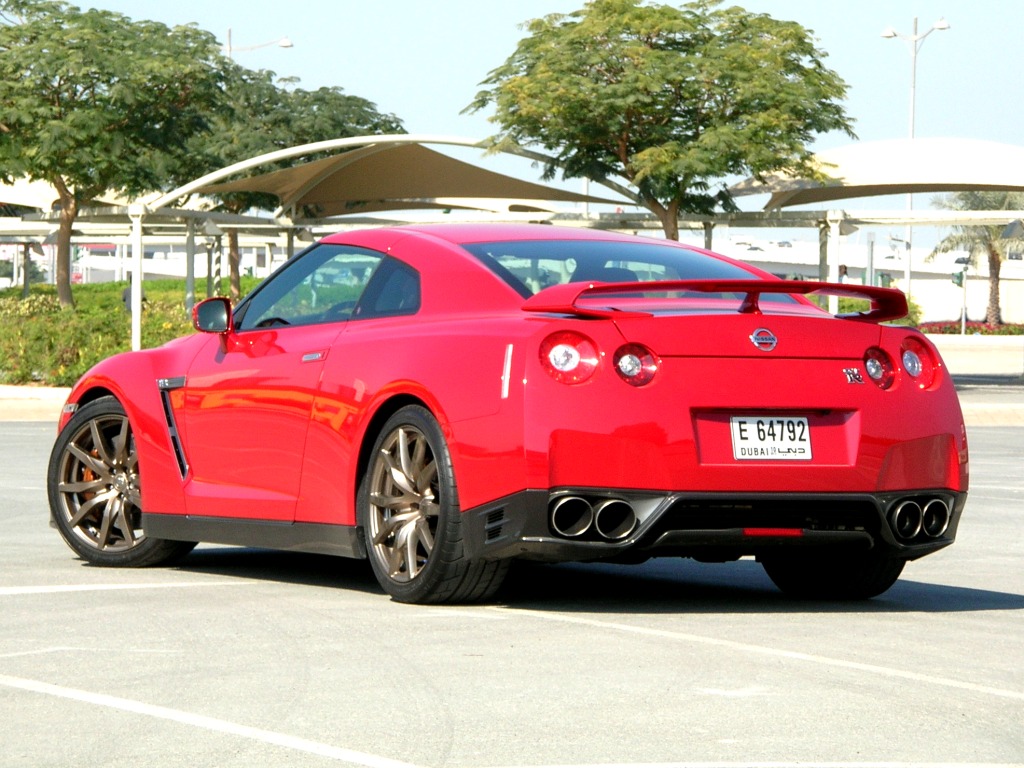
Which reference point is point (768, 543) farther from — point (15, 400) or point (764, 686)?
point (15, 400)

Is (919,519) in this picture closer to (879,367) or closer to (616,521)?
(879,367)

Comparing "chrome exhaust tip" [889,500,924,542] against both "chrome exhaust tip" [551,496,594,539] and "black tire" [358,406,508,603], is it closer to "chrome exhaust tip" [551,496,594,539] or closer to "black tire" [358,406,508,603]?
"chrome exhaust tip" [551,496,594,539]

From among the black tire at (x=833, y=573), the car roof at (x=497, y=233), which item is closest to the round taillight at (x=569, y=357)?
the car roof at (x=497, y=233)

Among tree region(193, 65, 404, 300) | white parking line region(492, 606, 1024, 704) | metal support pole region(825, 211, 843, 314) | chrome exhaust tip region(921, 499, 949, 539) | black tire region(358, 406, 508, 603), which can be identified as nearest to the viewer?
white parking line region(492, 606, 1024, 704)

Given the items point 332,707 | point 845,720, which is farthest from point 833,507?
point 332,707

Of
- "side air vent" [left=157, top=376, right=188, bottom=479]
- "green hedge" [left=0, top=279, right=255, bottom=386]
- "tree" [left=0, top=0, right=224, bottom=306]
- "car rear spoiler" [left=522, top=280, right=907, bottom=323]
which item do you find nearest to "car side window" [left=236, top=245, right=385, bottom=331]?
"side air vent" [left=157, top=376, right=188, bottom=479]

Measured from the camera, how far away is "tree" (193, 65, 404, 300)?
49125mm

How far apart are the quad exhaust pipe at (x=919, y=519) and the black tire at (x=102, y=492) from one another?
10.8 ft

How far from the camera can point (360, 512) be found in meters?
7.62

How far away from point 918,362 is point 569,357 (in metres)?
1.46

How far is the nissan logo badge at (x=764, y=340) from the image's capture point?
7.09m

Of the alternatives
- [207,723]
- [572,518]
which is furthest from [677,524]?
[207,723]

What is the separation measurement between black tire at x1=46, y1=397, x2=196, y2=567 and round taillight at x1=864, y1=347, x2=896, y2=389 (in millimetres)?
3301

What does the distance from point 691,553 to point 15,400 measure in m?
20.1
